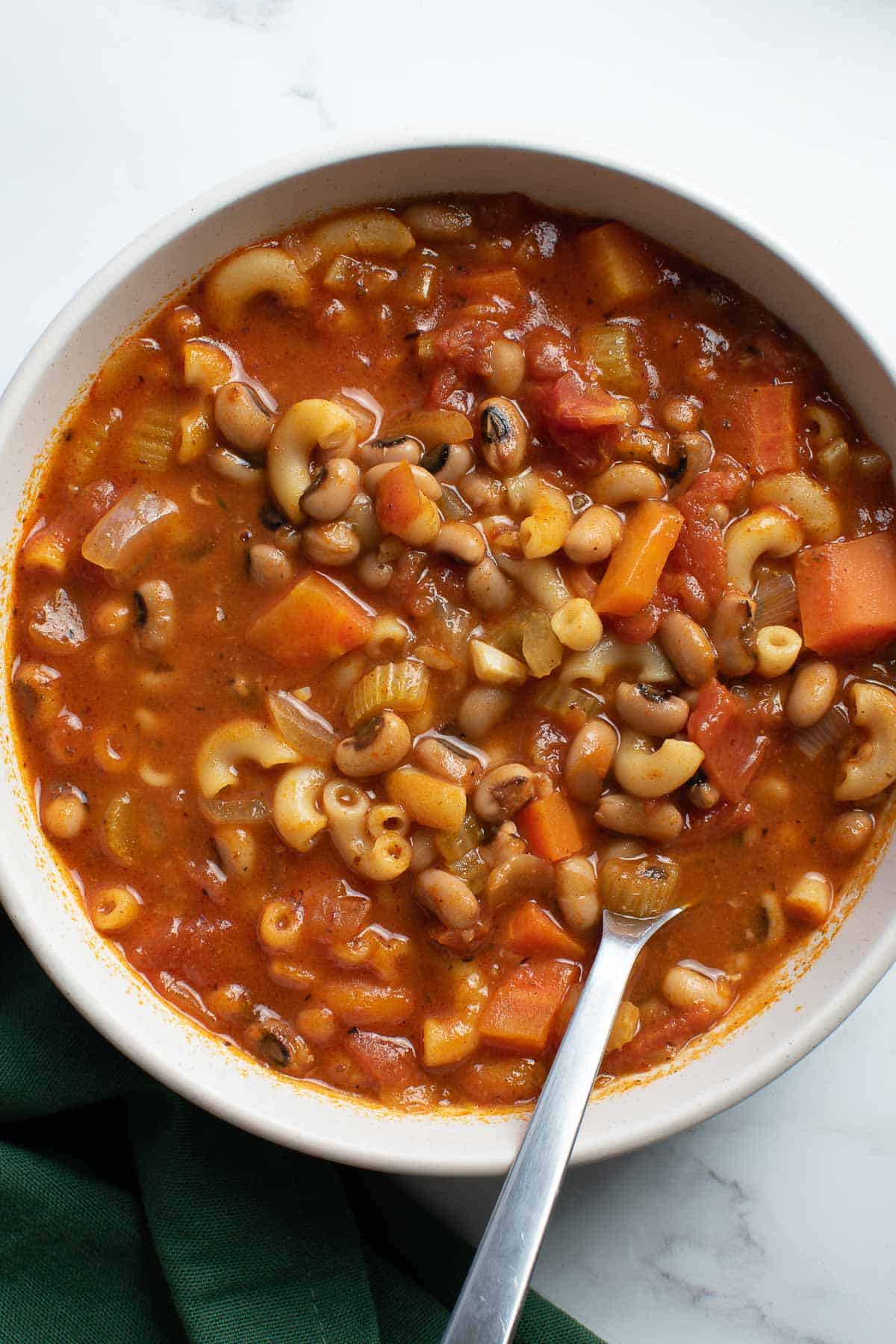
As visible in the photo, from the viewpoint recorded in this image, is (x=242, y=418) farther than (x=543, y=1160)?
Yes

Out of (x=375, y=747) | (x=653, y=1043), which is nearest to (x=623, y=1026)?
(x=653, y=1043)

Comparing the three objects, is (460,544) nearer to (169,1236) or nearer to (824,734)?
(824,734)

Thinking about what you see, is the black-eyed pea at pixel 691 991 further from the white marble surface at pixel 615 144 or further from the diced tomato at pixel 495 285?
the diced tomato at pixel 495 285

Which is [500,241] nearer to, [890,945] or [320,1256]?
[890,945]

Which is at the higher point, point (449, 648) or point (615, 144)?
point (615, 144)

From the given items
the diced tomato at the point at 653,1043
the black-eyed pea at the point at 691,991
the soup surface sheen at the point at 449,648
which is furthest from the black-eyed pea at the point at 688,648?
the diced tomato at the point at 653,1043

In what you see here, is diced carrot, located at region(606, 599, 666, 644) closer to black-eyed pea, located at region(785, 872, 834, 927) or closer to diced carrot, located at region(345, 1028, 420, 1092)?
black-eyed pea, located at region(785, 872, 834, 927)

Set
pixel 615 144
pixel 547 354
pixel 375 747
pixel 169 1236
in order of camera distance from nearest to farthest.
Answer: pixel 375 747, pixel 547 354, pixel 169 1236, pixel 615 144
